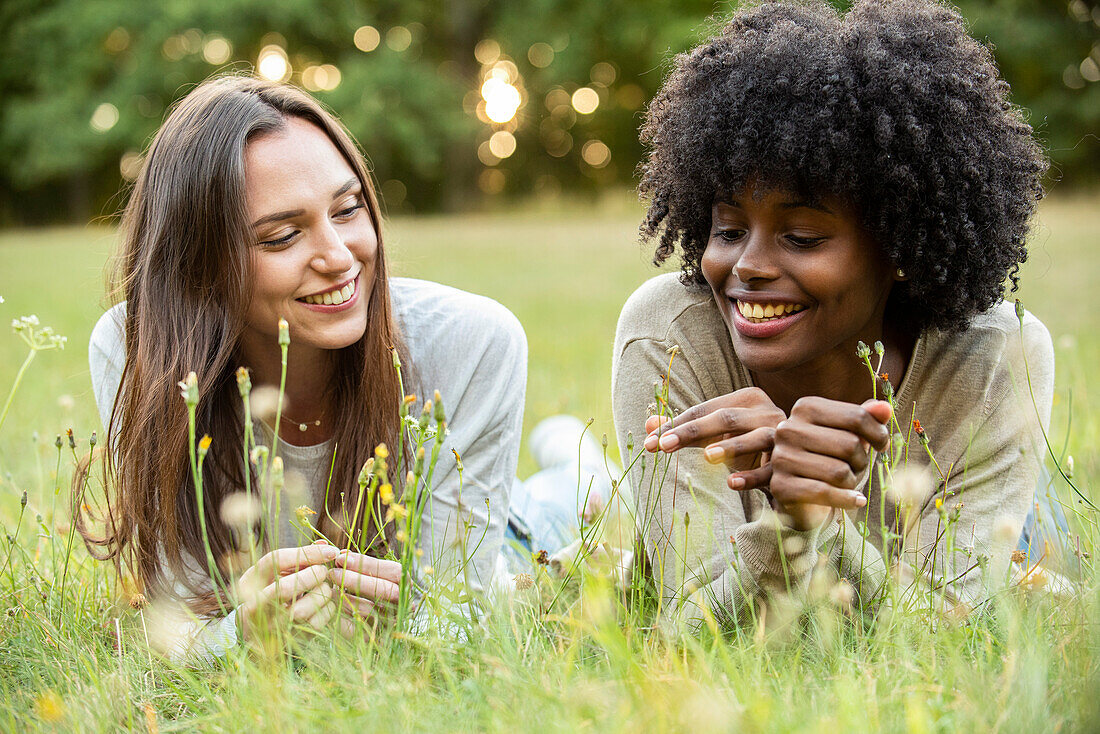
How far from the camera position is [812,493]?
191 cm

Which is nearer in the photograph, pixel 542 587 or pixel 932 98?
pixel 932 98

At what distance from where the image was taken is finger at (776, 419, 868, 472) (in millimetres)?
1892

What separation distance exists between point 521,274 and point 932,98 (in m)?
10.3

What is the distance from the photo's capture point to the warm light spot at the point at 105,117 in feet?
87.1

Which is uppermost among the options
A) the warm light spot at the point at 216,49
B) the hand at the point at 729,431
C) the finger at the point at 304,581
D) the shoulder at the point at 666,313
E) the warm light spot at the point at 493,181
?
the warm light spot at the point at 216,49

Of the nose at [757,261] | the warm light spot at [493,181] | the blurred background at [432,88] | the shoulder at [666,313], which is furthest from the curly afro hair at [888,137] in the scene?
the warm light spot at [493,181]

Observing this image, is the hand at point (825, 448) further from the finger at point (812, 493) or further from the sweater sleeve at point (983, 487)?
the sweater sleeve at point (983, 487)

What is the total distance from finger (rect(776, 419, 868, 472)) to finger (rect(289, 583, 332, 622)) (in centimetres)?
98

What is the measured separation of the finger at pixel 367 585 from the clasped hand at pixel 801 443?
2.09ft

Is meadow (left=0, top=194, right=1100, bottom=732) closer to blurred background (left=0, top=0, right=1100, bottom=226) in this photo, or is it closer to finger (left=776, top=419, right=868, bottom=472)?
finger (left=776, top=419, right=868, bottom=472)

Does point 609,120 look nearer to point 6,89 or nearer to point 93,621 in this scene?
point 6,89

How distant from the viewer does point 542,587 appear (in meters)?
2.62

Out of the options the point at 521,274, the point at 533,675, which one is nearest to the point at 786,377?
the point at 533,675

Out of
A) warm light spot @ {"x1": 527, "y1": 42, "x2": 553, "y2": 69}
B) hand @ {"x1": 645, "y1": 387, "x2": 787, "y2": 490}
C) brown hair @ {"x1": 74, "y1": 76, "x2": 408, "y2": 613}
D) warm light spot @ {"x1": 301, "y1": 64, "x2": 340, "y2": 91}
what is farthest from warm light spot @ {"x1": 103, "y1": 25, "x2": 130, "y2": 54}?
hand @ {"x1": 645, "y1": 387, "x2": 787, "y2": 490}
